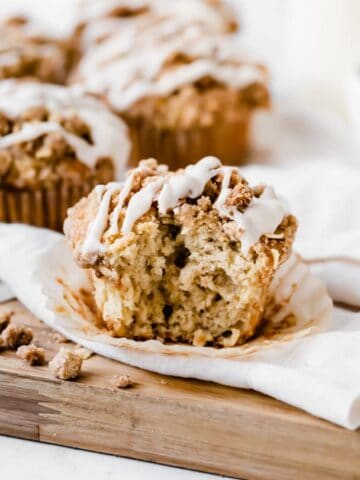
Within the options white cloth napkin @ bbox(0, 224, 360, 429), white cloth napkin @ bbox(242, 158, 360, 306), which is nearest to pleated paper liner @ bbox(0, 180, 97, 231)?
white cloth napkin @ bbox(0, 224, 360, 429)

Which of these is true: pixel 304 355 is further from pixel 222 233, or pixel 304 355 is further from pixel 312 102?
pixel 312 102

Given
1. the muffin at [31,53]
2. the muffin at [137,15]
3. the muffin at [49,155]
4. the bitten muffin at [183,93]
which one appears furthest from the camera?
the muffin at [137,15]

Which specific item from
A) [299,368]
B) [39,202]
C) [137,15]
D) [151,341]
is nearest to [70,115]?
[39,202]

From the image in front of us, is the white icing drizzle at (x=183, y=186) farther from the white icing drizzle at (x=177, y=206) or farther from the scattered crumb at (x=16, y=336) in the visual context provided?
the scattered crumb at (x=16, y=336)

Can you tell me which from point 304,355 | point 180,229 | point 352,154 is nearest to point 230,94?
point 352,154

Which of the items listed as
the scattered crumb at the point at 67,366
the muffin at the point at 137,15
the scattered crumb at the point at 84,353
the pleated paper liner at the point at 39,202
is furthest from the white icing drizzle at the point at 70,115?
the muffin at the point at 137,15

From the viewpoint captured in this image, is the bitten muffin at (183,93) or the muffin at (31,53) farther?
the muffin at (31,53)
